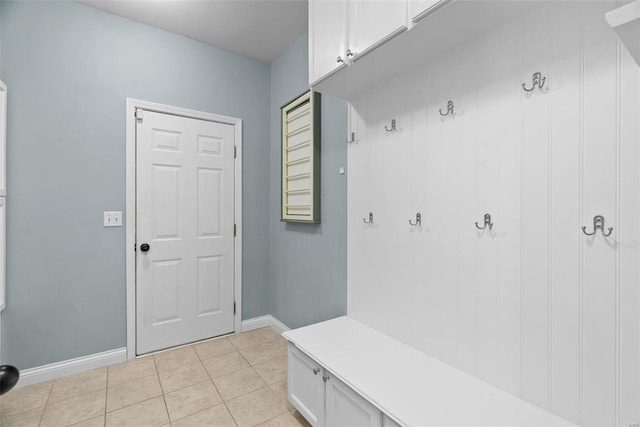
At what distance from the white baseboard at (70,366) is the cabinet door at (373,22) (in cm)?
280

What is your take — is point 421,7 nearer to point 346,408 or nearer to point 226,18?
point 346,408

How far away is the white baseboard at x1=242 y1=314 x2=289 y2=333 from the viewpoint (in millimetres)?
3061

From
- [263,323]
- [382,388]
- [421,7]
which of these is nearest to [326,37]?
[421,7]

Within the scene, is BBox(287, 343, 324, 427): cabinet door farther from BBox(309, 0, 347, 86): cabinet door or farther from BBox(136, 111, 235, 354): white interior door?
BBox(309, 0, 347, 86): cabinet door

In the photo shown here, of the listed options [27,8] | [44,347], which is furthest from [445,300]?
[27,8]

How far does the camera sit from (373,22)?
143 cm

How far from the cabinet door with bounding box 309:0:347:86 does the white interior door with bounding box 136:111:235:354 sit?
143cm

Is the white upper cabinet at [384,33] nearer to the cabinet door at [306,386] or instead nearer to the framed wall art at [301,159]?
the framed wall art at [301,159]

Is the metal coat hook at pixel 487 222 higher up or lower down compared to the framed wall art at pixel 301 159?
lower down

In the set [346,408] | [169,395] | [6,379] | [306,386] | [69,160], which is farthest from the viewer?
[69,160]

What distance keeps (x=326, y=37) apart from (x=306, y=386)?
1.95 metres

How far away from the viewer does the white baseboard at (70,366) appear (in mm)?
2156

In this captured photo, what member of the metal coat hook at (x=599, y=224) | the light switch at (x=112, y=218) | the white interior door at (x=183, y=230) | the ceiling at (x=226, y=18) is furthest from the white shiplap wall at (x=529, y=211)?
the light switch at (x=112, y=218)

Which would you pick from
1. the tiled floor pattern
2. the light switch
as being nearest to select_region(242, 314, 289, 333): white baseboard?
the tiled floor pattern
